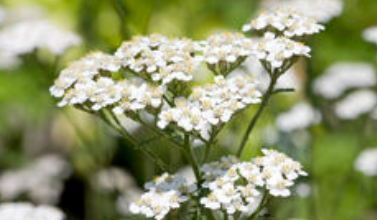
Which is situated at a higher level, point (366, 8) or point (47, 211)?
→ point (366, 8)

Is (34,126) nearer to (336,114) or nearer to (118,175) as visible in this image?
(118,175)

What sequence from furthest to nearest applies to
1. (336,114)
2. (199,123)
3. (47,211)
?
(336,114)
(47,211)
(199,123)

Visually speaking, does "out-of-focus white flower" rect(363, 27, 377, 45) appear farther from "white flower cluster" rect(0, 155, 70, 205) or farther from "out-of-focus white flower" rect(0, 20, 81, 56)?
"white flower cluster" rect(0, 155, 70, 205)

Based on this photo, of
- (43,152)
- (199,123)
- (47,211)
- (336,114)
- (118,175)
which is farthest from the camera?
(43,152)

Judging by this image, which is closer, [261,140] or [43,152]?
[261,140]

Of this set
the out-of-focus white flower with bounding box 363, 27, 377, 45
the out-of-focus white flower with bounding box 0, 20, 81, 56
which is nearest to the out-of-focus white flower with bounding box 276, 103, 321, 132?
the out-of-focus white flower with bounding box 363, 27, 377, 45

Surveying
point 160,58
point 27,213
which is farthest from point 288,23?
point 27,213

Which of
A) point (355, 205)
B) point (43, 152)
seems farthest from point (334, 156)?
point (43, 152)
